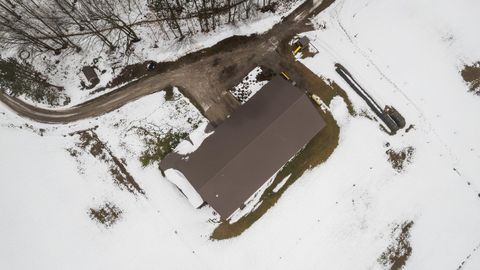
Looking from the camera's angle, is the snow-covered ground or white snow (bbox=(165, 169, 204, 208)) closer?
white snow (bbox=(165, 169, 204, 208))

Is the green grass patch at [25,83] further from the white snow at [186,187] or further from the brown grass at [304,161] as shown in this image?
the brown grass at [304,161]

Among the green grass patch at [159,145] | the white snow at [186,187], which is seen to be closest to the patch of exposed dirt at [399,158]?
the white snow at [186,187]

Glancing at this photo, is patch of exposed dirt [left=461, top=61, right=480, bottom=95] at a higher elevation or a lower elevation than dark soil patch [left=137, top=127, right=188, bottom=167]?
lower

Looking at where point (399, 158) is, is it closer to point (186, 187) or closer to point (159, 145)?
point (186, 187)

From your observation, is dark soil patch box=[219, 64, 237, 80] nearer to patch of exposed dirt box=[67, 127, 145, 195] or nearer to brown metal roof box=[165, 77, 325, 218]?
brown metal roof box=[165, 77, 325, 218]

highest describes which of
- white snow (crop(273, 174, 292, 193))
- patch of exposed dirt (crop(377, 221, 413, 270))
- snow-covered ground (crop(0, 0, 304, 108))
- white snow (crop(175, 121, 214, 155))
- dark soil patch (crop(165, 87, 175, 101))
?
snow-covered ground (crop(0, 0, 304, 108))

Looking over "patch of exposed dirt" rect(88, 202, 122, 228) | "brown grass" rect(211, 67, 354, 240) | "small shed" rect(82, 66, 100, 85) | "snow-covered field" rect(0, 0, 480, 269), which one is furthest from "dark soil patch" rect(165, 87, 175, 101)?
"brown grass" rect(211, 67, 354, 240)
